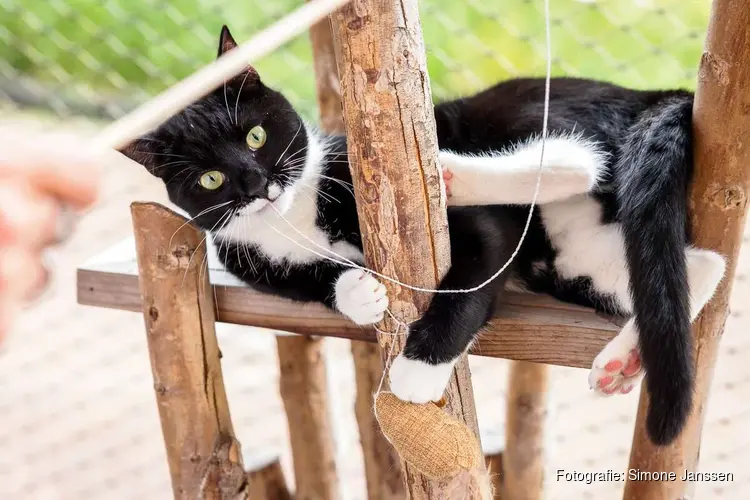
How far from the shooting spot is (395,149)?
0.64 metres

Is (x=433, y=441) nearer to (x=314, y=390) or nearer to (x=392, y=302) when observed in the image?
(x=392, y=302)

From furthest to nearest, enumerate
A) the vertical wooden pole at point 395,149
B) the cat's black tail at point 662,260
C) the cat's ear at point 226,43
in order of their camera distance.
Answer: the cat's ear at point 226,43, the cat's black tail at point 662,260, the vertical wooden pole at point 395,149

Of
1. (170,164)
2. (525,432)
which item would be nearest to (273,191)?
(170,164)

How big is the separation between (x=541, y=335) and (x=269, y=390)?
1.22 m

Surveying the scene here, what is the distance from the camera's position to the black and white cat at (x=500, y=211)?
0.73m

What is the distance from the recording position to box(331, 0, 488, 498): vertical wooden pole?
593 millimetres

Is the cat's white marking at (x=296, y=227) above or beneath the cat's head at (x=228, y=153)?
beneath

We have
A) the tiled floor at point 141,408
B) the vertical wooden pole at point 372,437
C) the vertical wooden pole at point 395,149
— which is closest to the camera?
the vertical wooden pole at point 395,149

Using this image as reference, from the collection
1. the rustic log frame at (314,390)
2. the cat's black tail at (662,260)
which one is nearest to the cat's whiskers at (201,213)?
the rustic log frame at (314,390)

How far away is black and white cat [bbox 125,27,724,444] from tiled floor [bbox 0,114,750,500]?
521mm

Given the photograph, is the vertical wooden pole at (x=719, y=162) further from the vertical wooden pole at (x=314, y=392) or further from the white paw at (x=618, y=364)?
the vertical wooden pole at (x=314, y=392)

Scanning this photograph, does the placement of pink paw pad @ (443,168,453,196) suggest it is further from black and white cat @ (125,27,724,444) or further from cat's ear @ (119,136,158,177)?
cat's ear @ (119,136,158,177)

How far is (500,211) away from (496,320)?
0.44 feet

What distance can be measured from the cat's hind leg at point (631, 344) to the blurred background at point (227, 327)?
20.5 inches
